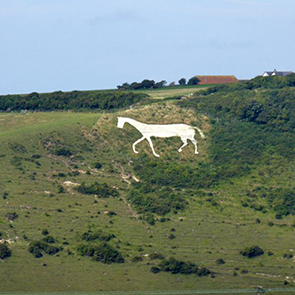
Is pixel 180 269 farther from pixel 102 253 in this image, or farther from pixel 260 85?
pixel 260 85

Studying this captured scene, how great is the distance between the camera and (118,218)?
82.8m

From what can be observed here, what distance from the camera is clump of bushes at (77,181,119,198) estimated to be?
8638 centimetres

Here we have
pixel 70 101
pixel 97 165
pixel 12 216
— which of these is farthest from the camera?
pixel 70 101

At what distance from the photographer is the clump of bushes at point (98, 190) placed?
86.4 meters

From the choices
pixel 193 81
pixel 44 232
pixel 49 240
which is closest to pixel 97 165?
pixel 44 232

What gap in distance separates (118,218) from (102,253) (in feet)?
24.1

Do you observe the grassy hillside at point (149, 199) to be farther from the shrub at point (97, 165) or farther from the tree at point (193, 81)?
the tree at point (193, 81)

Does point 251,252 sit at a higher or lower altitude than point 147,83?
lower

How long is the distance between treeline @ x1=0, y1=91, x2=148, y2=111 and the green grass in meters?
7.46

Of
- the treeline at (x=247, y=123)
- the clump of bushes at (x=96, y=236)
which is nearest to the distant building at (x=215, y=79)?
the treeline at (x=247, y=123)

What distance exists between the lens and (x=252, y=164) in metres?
94.3

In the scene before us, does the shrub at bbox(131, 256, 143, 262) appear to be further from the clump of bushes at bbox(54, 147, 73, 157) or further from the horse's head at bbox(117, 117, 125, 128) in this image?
the horse's head at bbox(117, 117, 125, 128)

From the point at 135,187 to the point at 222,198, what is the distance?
8462mm

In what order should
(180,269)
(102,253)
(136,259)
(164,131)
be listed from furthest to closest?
(164,131) → (102,253) → (136,259) → (180,269)
